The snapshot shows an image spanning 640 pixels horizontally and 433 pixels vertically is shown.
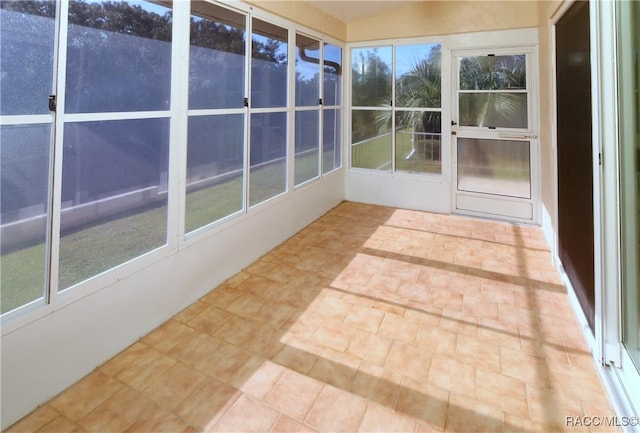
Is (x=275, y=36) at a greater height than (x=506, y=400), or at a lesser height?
greater

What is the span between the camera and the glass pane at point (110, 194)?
72.7 inches

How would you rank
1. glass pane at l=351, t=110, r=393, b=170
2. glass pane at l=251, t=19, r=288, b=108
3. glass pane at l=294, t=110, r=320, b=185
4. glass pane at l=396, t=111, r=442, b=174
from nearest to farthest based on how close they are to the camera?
glass pane at l=251, t=19, r=288, b=108
glass pane at l=294, t=110, r=320, b=185
glass pane at l=396, t=111, r=442, b=174
glass pane at l=351, t=110, r=393, b=170

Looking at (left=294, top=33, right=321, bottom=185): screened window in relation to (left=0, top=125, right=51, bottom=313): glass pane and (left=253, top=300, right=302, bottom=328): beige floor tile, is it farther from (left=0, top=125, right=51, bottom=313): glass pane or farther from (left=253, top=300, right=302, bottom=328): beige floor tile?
(left=0, top=125, right=51, bottom=313): glass pane

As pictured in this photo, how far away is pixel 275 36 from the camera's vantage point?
3.52m

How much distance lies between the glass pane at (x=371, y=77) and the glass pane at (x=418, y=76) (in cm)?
16

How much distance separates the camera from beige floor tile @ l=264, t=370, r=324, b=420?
1711 mm

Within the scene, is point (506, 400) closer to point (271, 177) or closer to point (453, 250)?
point (453, 250)

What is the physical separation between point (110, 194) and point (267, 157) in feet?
5.65

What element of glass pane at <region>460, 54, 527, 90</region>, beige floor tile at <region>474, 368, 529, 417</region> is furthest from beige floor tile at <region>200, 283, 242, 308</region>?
glass pane at <region>460, 54, 527, 90</region>

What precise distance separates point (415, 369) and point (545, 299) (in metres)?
1.41

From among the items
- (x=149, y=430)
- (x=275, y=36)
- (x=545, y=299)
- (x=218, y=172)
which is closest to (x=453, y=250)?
(x=545, y=299)

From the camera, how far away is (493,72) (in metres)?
4.48

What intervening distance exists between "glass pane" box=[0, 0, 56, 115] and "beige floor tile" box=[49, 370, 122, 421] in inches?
53.2

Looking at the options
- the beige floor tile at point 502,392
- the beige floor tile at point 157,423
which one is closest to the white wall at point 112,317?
the beige floor tile at point 157,423
